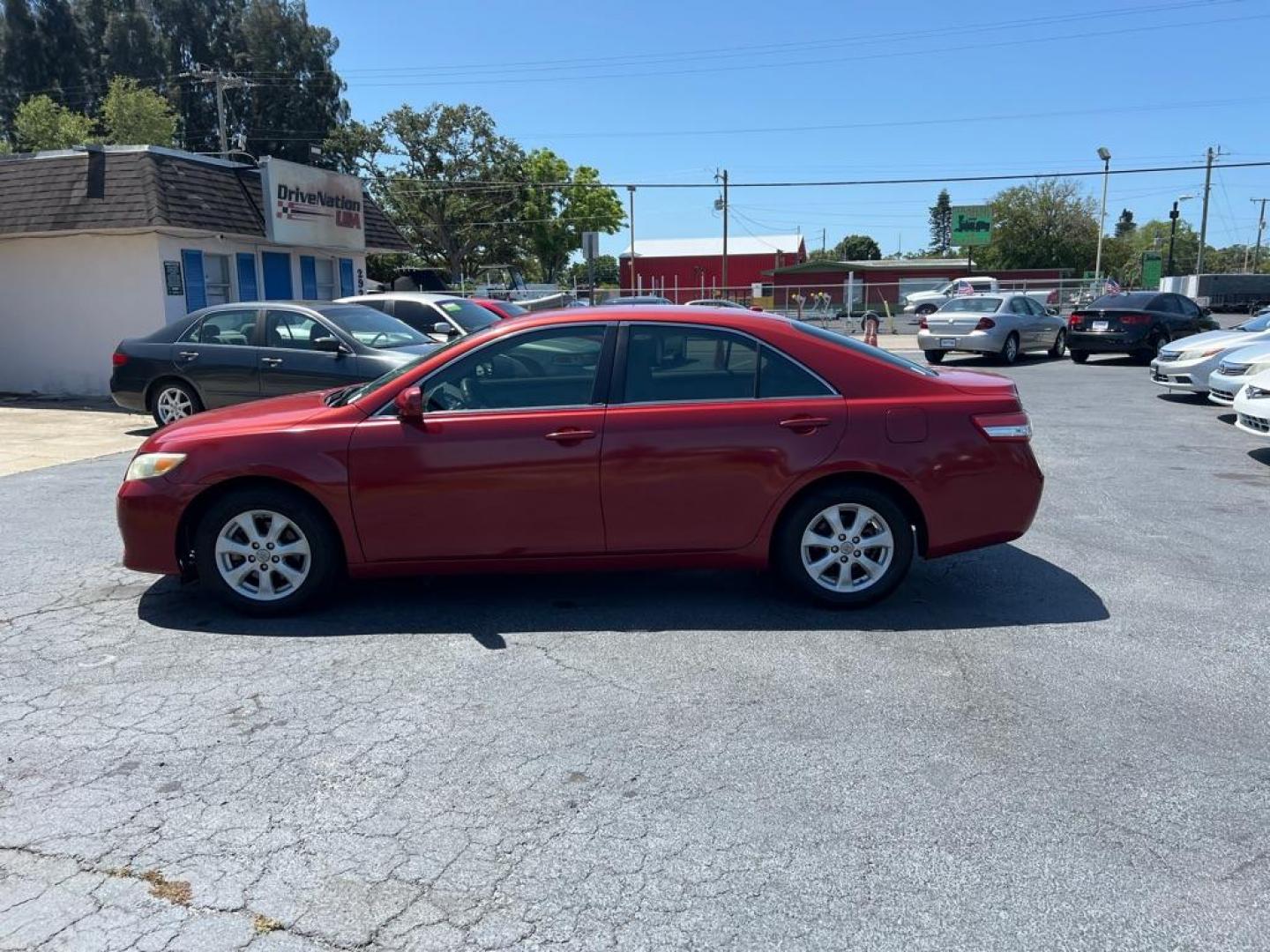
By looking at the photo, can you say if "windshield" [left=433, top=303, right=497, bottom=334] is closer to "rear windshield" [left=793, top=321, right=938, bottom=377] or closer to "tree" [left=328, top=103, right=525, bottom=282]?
"rear windshield" [left=793, top=321, right=938, bottom=377]

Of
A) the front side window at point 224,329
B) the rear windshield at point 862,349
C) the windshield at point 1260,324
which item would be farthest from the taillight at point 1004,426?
the windshield at point 1260,324

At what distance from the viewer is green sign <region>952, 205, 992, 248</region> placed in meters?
59.1

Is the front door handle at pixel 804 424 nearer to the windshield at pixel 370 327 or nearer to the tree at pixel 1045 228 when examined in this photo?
the windshield at pixel 370 327

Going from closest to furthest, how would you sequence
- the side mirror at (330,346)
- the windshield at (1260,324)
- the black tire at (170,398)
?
the side mirror at (330,346)
the black tire at (170,398)
the windshield at (1260,324)

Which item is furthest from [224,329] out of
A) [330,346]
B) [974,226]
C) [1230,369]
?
[974,226]

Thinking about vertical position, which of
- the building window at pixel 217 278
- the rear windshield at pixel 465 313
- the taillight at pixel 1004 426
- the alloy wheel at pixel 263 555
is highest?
the building window at pixel 217 278

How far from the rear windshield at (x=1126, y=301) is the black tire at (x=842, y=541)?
17251mm

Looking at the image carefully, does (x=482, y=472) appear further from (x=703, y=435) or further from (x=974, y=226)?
(x=974, y=226)

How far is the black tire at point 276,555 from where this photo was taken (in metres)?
5.09

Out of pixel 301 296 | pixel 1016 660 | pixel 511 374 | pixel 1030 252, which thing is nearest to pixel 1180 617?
pixel 1016 660

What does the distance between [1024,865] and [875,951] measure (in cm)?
67

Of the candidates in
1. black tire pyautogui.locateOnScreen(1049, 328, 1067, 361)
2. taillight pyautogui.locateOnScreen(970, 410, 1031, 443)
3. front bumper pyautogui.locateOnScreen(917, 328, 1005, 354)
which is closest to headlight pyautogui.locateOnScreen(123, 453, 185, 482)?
taillight pyautogui.locateOnScreen(970, 410, 1031, 443)

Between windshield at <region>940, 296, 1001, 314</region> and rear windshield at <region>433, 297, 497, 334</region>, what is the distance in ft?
33.0

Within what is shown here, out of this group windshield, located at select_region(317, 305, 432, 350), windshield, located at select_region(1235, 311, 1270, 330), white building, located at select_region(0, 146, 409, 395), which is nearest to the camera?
windshield, located at select_region(317, 305, 432, 350)
